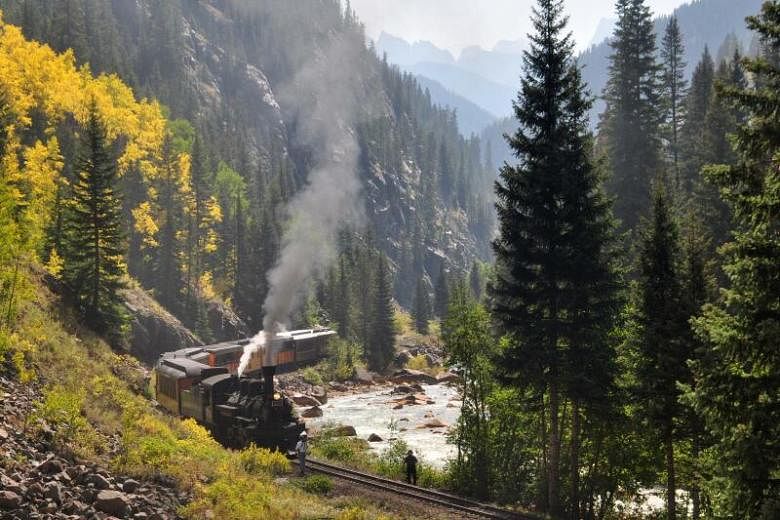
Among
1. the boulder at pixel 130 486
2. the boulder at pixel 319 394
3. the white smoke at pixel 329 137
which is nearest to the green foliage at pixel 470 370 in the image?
the boulder at pixel 130 486

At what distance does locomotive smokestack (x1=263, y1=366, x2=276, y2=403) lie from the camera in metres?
23.6

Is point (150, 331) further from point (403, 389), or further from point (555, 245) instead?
point (555, 245)

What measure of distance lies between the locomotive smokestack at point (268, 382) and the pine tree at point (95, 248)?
1323 centimetres

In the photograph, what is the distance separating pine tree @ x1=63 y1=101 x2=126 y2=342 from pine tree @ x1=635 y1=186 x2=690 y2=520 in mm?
27661

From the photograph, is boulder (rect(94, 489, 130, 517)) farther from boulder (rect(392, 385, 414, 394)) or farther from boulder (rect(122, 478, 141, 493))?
boulder (rect(392, 385, 414, 394))

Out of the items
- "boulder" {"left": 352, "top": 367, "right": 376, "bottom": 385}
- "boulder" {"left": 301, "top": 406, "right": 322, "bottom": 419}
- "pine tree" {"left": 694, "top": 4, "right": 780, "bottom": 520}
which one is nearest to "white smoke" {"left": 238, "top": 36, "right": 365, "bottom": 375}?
"boulder" {"left": 352, "top": 367, "right": 376, "bottom": 385}

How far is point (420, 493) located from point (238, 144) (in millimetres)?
114029

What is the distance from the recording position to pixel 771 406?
29.9ft

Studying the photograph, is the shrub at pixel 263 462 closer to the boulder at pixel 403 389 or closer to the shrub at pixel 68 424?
the shrub at pixel 68 424

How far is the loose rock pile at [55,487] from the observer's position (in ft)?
38.2

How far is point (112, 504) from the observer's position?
12.9 m

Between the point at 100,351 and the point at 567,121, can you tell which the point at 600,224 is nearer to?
the point at 567,121

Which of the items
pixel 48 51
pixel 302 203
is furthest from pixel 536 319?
pixel 302 203

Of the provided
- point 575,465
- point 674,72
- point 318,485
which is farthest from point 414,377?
point 575,465
